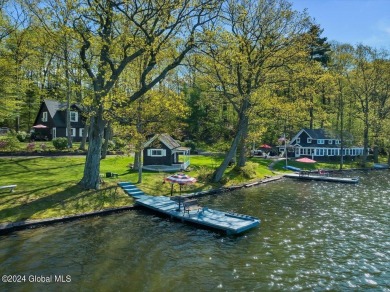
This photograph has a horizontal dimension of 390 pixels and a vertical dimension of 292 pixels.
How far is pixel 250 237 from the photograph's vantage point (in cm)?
1884

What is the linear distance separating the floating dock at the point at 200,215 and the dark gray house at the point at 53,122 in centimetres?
3571

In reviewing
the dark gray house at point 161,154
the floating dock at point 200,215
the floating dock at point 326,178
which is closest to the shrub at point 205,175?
the dark gray house at point 161,154

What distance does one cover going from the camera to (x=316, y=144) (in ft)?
221

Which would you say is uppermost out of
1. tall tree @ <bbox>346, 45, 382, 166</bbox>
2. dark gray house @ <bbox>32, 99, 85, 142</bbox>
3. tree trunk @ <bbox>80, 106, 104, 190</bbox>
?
tall tree @ <bbox>346, 45, 382, 166</bbox>

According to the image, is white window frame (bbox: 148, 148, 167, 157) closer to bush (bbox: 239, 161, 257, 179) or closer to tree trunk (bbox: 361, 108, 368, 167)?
bush (bbox: 239, 161, 257, 179)

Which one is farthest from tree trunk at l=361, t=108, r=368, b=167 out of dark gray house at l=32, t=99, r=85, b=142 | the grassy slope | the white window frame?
dark gray house at l=32, t=99, r=85, b=142

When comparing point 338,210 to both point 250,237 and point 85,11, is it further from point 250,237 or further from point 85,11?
point 85,11

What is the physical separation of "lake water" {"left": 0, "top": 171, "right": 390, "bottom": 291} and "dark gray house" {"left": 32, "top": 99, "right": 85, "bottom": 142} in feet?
135

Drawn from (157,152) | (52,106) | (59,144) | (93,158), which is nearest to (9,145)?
(59,144)

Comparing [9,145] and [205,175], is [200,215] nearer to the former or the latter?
[205,175]

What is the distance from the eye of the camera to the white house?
6662 centimetres

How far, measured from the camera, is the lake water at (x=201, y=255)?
13172mm

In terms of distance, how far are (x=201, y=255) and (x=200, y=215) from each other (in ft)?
19.8

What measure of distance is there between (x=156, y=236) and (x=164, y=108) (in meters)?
12.1
